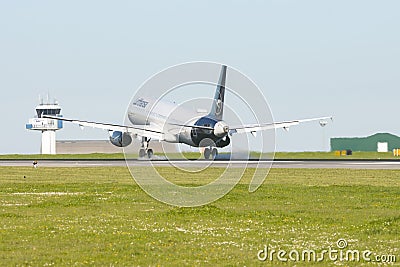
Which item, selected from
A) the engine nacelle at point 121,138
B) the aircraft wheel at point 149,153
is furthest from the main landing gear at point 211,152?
the engine nacelle at point 121,138

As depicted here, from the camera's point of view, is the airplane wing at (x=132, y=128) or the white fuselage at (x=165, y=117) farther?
the airplane wing at (x=132, y=128)

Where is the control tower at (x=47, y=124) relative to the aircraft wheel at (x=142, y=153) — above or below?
above

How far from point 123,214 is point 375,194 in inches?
658

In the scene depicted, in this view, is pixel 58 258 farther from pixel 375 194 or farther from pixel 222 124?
pixel 222 124

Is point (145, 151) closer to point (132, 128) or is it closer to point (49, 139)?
point (132, 128)

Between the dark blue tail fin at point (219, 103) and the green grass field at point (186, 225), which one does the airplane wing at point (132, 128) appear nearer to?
the dark blue tail fin at point (219, 103)

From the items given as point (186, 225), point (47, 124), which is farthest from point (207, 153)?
point (47, 124)

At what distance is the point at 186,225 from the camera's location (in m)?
32.3

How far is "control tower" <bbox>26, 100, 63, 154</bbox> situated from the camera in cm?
17675

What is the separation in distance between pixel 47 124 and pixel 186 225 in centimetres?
14789

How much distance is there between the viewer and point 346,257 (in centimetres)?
2391

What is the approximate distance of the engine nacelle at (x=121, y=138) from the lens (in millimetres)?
106562

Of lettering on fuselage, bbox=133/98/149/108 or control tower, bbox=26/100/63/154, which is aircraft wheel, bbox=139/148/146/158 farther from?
control tower, bbox=26/100/63/154

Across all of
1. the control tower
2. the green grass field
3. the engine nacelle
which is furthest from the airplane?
the control tower
